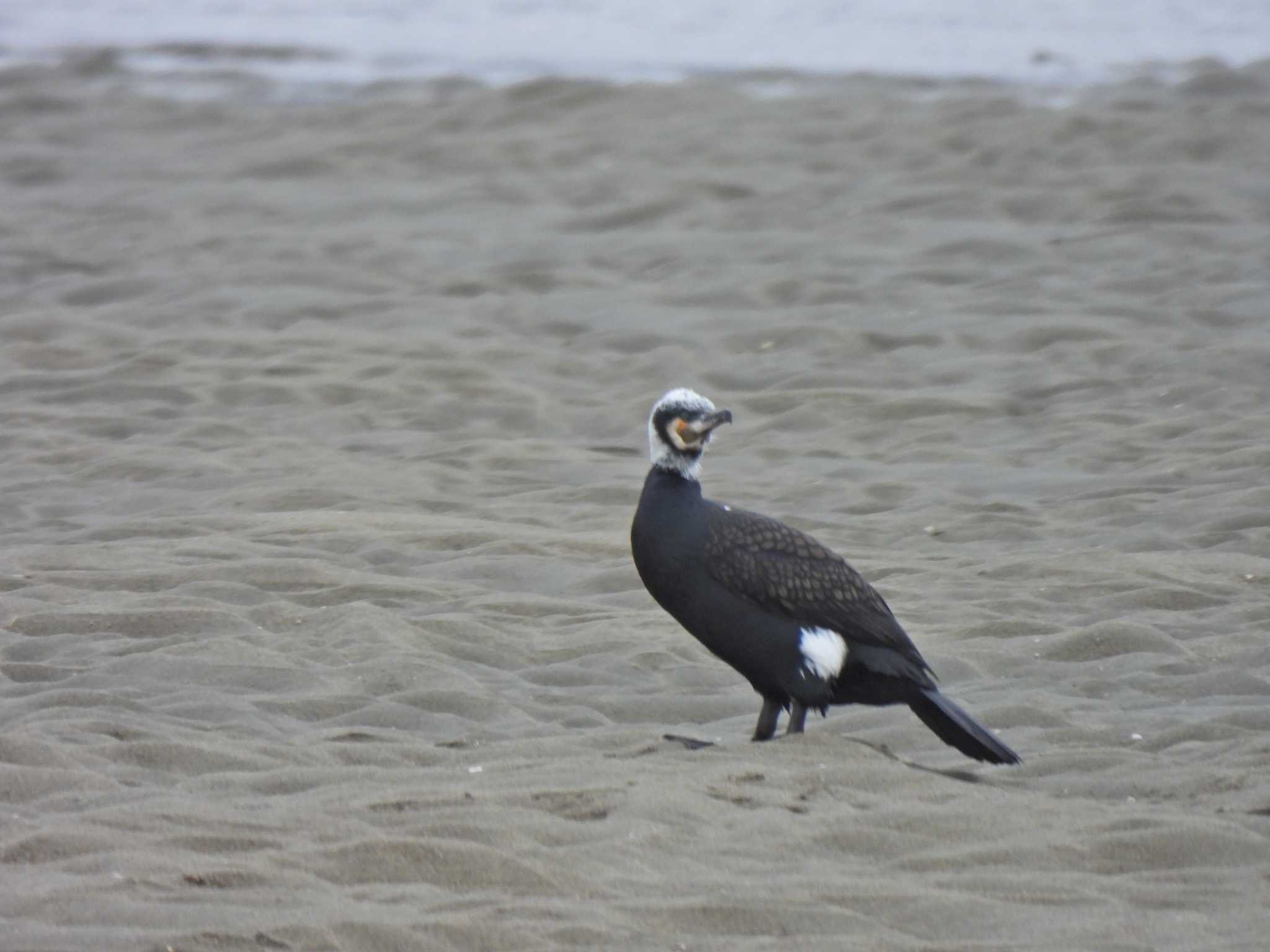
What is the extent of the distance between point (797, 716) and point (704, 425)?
81 cm

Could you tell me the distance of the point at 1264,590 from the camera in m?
6.35

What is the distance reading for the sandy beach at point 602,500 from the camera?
3781 millimetres

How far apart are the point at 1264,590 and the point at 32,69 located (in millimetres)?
12553

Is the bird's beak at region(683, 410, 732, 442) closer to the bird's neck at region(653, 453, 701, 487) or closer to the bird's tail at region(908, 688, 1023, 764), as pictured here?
the bird's neck at region(653, 453, 701, 487)

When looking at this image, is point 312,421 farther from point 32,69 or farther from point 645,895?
point 32,69

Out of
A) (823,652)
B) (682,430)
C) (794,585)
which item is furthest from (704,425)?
(823,652)

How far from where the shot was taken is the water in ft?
53.7

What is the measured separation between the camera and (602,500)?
7.79 meters

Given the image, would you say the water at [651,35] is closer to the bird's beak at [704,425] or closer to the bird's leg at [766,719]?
the bird's beak at [704,425]

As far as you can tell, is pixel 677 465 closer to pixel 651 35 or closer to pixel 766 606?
pixel 766 606

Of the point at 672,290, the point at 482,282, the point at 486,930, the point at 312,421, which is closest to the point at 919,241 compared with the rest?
the point at 672,290

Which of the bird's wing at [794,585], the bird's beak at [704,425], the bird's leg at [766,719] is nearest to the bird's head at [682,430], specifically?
the bird's beak at [704,425]

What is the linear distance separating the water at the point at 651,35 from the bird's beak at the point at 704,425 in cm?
1092

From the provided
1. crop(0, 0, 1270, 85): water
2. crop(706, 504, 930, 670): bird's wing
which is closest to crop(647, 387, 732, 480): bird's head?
crop(706, 504, 930, 670): bird's wing
